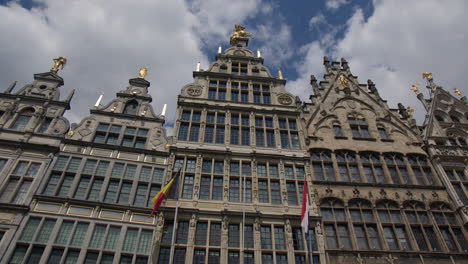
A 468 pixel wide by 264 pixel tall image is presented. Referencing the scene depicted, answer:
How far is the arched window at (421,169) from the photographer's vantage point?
22.8 metres

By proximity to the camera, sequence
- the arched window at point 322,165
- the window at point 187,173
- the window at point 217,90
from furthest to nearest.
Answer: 1. the window at point 217,90
2. the arched window at point 322,165
3. the window at point 187,173

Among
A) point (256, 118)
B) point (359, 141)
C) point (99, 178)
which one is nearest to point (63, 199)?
point (99, 178)

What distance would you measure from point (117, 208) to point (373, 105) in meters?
22.1

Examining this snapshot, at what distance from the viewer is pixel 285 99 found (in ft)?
88.1

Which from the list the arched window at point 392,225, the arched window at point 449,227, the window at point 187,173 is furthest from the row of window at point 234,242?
the arched window at point 449,227

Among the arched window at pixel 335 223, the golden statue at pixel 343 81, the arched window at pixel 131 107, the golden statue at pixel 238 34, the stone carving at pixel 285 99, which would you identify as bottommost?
the arched window at pixel 335 223

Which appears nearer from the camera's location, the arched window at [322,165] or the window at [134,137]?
the window at [134,137]

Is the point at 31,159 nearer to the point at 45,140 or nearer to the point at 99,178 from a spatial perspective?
the point at 45,140

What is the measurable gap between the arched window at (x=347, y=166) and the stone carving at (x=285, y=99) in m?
5.85

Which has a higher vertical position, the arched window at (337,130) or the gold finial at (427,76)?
the gold finial at (427,76)

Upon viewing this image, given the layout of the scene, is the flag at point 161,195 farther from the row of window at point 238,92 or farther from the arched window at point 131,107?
the row of window at point 238,92

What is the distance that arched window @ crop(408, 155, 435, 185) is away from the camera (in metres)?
22.8

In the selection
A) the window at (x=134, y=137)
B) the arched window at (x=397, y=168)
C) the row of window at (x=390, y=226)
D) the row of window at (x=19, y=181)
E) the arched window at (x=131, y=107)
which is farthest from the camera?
the arched window at (x=131, y=107)

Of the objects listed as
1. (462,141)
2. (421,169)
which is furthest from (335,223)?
(462,141)
